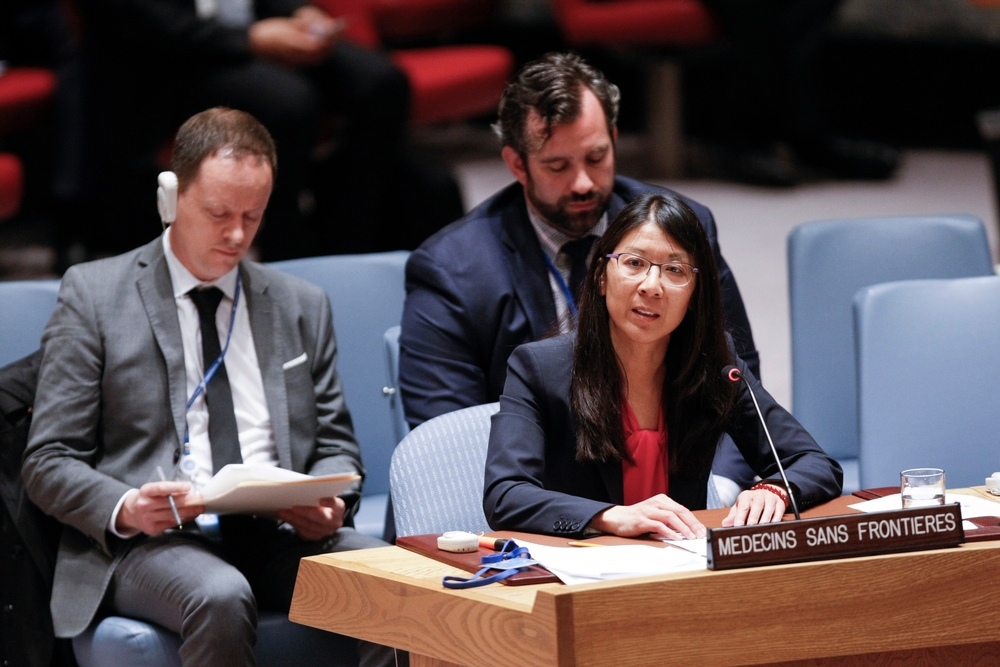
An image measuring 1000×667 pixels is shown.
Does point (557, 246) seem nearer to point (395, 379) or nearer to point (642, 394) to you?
point (395, 379)

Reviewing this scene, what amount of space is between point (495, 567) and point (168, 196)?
3.60 feet

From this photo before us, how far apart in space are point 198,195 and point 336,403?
470 mm

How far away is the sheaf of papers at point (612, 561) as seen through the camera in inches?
67.8

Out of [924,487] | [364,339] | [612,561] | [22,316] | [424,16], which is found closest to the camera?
[612,561]

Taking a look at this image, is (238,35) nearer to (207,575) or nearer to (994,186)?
(207,575)

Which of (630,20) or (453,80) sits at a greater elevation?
(630,20)

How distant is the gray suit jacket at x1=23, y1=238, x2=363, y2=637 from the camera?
241 cm

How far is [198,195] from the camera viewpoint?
2.53 meters

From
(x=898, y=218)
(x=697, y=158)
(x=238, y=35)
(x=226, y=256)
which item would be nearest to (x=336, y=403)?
(x=226, y=256)

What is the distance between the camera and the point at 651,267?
2.26 metres

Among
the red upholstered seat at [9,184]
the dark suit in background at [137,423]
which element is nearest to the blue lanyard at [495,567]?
the dark suit in background at [137,423]

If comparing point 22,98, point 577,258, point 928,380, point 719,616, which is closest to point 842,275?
point 928,380

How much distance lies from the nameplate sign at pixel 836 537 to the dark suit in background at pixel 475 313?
94 cm

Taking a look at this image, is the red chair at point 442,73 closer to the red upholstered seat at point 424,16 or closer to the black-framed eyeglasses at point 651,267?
the red upholstered seat at point 424,16
